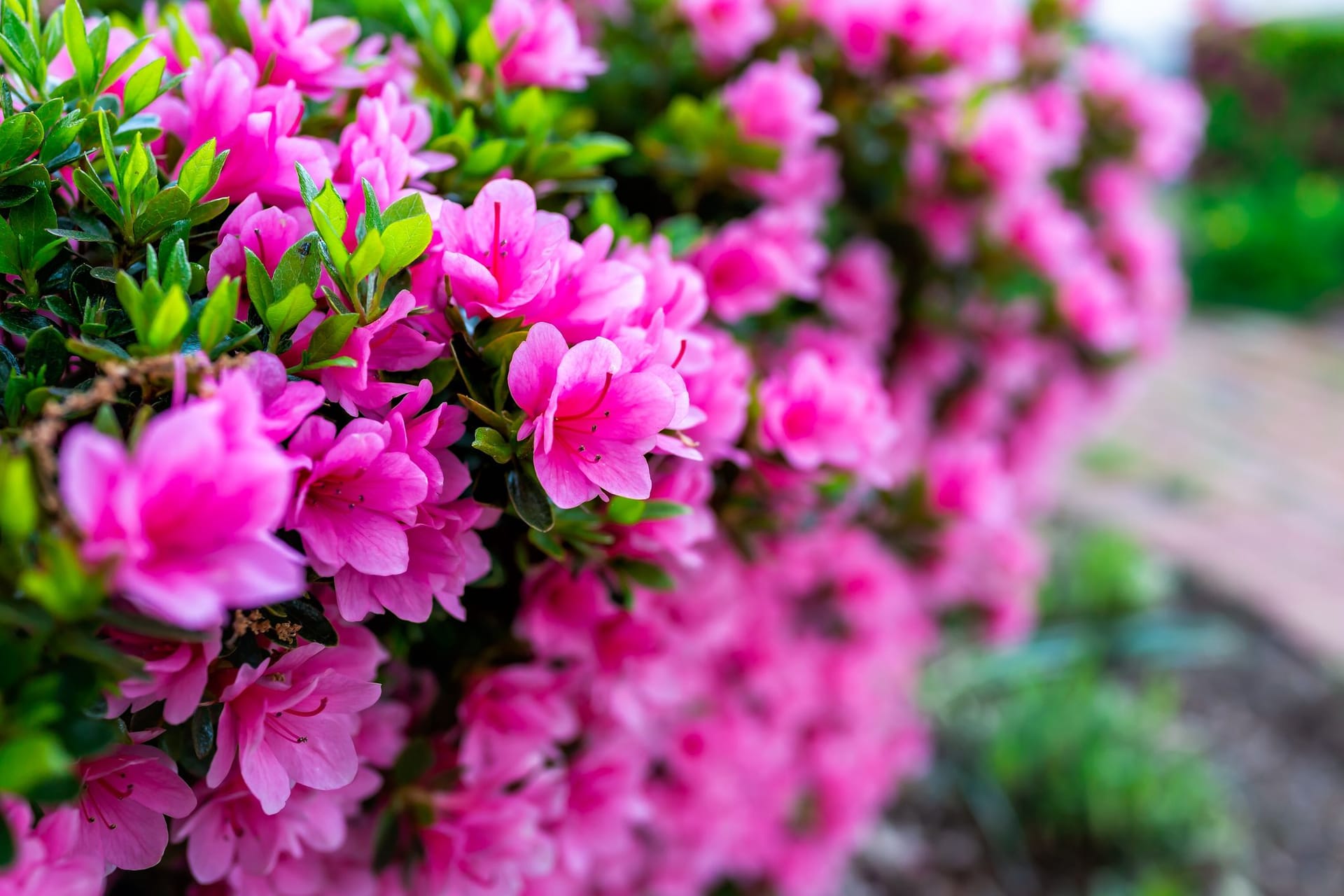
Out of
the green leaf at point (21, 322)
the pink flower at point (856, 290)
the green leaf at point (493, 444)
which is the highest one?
the green leaf at point (21, 322)

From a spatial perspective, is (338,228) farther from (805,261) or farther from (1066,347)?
(1066,347)

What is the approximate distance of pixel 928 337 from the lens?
5.55 ft

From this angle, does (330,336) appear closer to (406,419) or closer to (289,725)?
(406,419)

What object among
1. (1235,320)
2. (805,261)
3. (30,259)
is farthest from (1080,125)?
(1235,320)

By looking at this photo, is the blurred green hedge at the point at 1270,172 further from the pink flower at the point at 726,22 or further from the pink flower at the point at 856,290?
the pink flower at the point at 726,22

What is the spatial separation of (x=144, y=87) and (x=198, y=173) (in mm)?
121

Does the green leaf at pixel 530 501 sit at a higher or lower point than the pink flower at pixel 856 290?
higher

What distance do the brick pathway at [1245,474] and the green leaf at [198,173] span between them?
3.38 metres

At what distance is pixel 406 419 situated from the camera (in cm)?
60

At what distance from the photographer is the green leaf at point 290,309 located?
0.56 metres

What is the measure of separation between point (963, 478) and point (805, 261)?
0.46 m

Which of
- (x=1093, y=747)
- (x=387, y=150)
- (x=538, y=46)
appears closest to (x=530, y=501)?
(x=387, y=150)

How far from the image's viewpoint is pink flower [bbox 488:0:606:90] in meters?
0.92

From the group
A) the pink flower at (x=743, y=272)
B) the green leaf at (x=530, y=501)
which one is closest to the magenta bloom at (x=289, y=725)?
the green leaf at (x=530, y=501)
